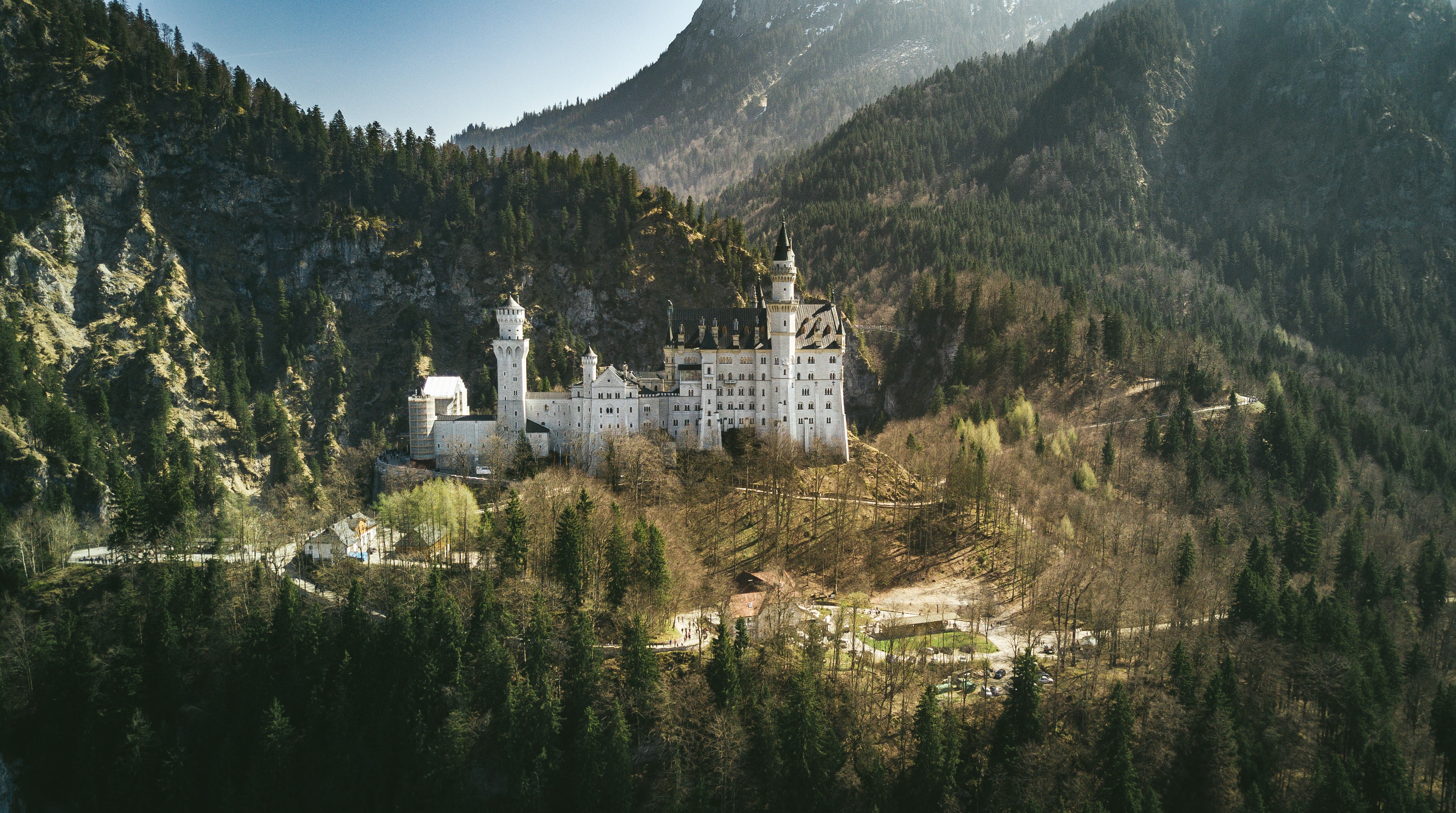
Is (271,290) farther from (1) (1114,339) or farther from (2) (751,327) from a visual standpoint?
(1) (1114,339)

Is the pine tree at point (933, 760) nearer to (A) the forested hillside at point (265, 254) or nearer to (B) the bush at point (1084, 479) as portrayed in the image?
(B) the bush at point (1084, 479)

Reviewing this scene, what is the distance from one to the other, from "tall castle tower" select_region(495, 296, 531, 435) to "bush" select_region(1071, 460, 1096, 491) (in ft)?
175

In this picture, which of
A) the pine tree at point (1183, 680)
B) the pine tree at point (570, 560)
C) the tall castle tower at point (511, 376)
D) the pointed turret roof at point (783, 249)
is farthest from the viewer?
the tall castle tower at point (511, 376)

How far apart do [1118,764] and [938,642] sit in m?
13.7

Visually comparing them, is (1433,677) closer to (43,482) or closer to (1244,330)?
(1244,330)

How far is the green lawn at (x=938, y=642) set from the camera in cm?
6281

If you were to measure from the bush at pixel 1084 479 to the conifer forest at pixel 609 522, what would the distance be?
5.95ft

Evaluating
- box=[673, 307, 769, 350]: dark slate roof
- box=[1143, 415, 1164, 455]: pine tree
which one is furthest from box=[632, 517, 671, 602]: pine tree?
box=[1143, 415, 1164, 455]: pine tree

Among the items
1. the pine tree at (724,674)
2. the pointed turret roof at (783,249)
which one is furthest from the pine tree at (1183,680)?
the pointed turret roof at (783,249)

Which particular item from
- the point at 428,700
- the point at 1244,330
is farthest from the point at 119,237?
the point at 1244,330

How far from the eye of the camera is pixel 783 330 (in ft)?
283

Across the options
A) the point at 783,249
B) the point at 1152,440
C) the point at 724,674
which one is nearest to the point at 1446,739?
the point at 1152,440

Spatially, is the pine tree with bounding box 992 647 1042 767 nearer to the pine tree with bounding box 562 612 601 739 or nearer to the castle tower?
the pine tree with bounding box 562 612 601 739

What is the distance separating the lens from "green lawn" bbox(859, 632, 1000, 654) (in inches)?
2473
